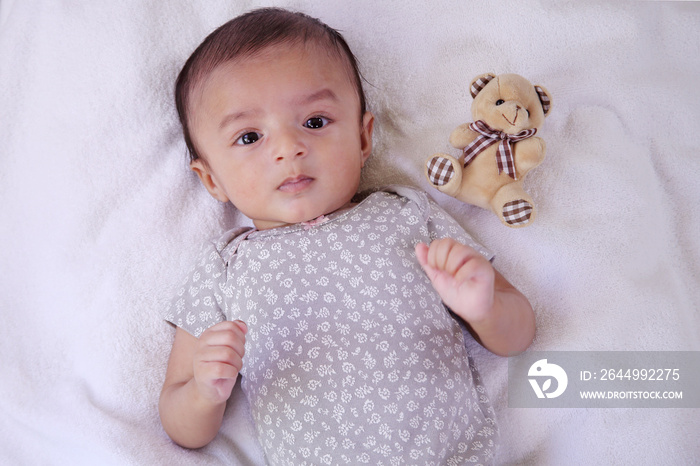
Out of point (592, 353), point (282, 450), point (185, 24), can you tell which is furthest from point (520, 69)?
point (282, 450)

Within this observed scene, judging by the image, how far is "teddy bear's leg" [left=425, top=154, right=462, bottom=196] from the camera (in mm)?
1148

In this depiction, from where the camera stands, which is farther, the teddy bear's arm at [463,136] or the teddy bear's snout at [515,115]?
the teddy bear's arm at [463,136]

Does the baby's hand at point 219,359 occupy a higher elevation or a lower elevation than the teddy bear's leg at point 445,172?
lower

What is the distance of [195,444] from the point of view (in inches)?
45.6

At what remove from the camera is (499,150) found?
1.12 meters

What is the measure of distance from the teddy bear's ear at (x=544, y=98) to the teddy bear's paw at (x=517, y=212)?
0.20 metres

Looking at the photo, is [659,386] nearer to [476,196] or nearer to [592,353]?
[592,353]

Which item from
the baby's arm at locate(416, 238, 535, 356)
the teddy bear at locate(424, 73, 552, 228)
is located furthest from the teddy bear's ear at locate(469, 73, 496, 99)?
the baby's arm at locate(416, 238, 535, 356)

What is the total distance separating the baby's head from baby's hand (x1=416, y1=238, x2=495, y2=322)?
0.96ft

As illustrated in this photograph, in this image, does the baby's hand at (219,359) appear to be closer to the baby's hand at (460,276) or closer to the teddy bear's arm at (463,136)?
the baby's hand at (460,276)

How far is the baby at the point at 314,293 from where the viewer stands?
1036 millimetres

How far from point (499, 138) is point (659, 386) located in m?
0.56

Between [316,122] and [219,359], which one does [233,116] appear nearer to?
[316,122]

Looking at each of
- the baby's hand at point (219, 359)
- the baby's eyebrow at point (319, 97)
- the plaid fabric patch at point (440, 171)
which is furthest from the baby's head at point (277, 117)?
the baby's hand at point (219, 359)
